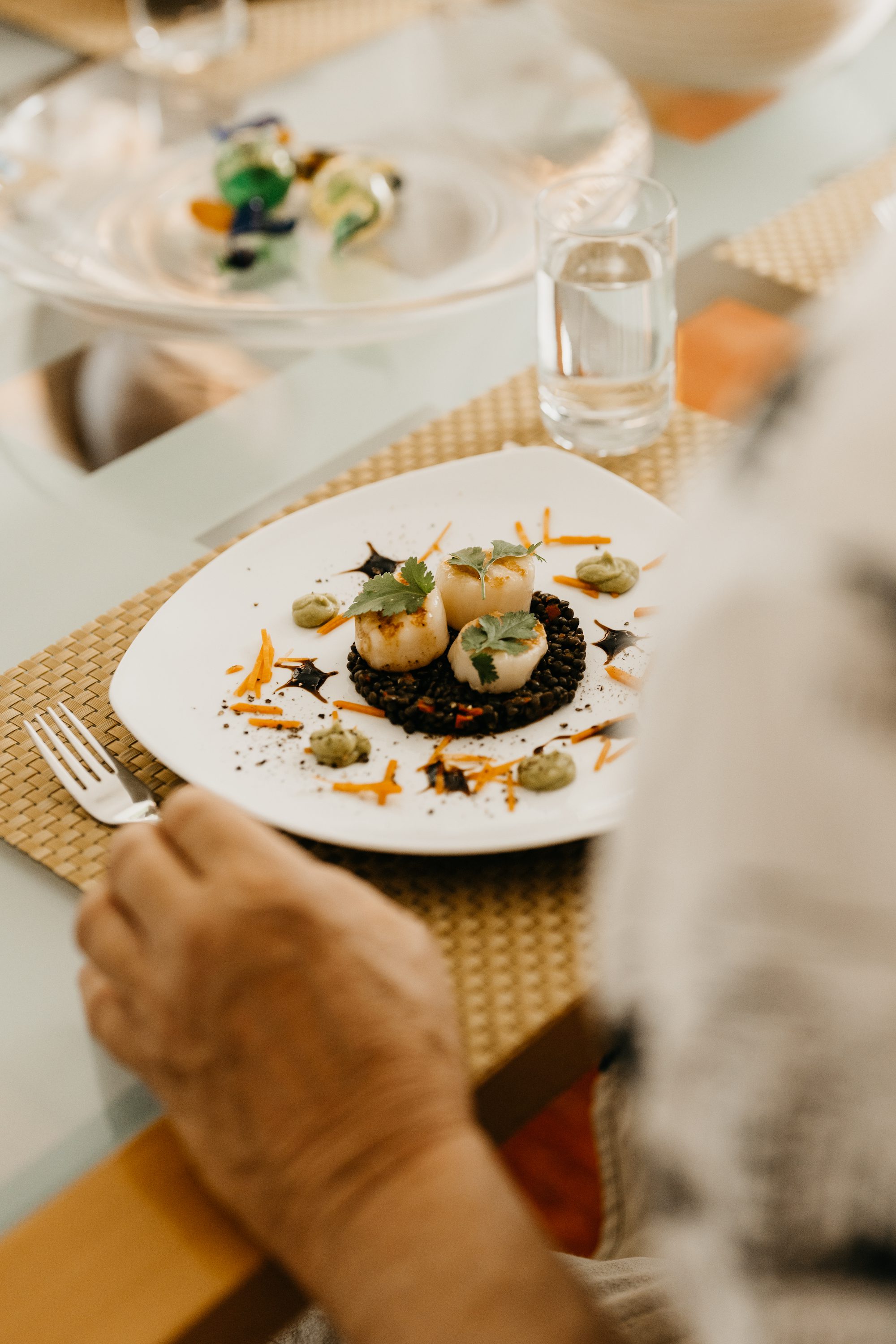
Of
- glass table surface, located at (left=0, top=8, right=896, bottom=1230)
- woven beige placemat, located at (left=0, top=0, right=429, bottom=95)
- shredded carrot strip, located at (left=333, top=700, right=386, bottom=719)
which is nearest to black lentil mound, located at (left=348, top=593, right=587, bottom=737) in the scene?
shredded carrot strip, located at (left=333, top=700, right=386, bottom=719)

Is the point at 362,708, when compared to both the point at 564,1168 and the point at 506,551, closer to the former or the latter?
the point at 506,551

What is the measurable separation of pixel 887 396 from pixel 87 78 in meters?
1.43

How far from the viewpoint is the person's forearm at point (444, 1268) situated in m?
0.48

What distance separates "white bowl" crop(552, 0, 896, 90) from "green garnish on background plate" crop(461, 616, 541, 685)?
869 millimetres

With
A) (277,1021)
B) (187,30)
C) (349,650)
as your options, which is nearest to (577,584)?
(349,650)

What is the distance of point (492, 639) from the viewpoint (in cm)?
71

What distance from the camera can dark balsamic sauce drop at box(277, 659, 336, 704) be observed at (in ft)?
2.51

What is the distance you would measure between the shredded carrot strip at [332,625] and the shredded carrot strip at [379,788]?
0.14 meters

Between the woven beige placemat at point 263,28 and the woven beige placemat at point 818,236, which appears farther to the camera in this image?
the woven beige placemat at point 263,28

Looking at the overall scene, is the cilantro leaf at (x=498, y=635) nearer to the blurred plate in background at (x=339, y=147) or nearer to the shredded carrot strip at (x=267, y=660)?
the shredded carrot strip at (x=267, y=660)

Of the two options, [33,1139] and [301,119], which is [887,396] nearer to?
[33,1139]

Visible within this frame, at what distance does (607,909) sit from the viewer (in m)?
0.43

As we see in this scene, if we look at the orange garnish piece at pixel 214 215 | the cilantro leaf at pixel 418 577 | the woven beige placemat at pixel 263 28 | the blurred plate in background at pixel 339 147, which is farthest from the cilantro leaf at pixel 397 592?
the woven beige placemat at pixel 263 28

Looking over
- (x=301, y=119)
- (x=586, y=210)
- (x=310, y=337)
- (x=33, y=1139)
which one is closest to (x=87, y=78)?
(x=301, y=119)
